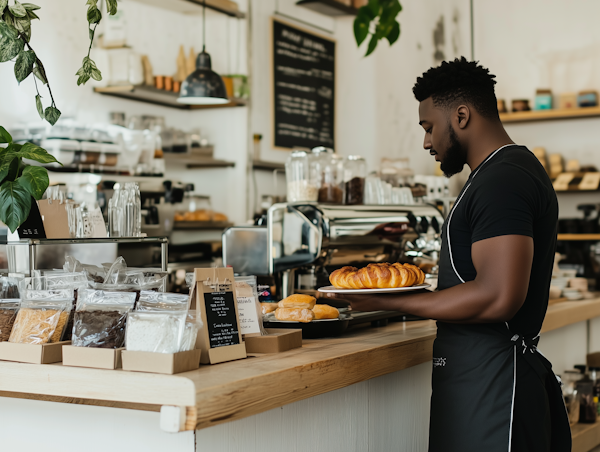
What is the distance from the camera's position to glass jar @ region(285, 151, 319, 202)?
3.06 m

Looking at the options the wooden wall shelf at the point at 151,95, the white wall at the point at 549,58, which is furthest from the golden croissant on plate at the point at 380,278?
the white wall at the point at 549,58

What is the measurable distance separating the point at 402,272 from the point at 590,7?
16.0ft

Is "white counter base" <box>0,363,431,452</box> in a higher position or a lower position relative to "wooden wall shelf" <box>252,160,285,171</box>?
lower

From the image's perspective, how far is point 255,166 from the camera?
5645 mm

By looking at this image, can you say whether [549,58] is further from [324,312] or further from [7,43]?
[7,43]

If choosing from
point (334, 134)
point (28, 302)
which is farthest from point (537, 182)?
point (334, 134)

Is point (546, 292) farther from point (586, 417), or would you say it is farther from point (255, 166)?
point (255, 166)

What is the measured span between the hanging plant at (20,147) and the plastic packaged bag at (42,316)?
184mm

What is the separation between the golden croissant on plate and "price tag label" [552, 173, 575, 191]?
161 inches

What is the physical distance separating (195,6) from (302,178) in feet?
9.26

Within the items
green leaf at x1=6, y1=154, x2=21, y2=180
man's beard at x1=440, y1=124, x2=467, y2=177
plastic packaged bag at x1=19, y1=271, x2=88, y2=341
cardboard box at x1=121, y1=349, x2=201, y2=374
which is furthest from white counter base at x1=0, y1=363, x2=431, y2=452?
man's beard at x1=440, y1=124, x2=467, y2=177

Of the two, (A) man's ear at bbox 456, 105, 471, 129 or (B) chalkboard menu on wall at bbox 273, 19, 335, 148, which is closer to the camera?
(A) man's ear at bbox 456, 105, 471, 129

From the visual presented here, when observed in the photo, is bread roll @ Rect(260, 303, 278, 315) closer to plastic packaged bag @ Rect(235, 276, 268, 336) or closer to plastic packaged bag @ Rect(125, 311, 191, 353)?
plastic packaged bag @ Rect(235, 276, 268, 336)

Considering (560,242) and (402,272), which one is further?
(560,242)
